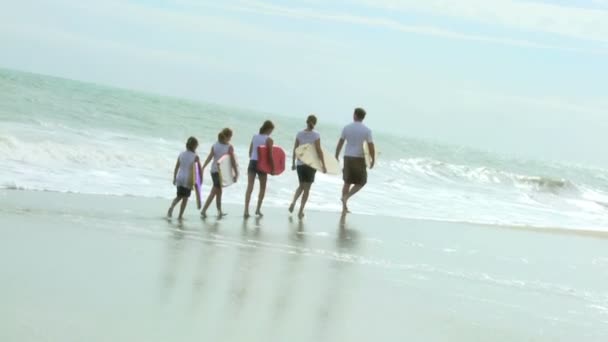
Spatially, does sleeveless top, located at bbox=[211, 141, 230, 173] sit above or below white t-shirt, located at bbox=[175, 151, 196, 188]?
above

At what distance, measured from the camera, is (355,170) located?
15.1m

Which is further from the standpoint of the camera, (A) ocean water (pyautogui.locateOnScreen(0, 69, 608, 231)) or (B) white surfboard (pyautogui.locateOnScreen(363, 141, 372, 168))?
(A) ocean water (pyautogui.locateOnScreen(0, 69, 608, 231))

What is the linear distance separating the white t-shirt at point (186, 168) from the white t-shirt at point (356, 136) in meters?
2.94

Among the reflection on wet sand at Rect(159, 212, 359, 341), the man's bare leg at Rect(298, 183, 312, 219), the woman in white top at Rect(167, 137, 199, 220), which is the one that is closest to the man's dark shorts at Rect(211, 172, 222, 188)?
the woman in white top at Rect(167, 137, 199, 220)

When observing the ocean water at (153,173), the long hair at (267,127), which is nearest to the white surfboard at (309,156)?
the long hair at (267,127)

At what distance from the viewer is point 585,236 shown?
17875 millimetres

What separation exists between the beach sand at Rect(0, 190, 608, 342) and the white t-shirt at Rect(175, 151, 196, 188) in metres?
0.51

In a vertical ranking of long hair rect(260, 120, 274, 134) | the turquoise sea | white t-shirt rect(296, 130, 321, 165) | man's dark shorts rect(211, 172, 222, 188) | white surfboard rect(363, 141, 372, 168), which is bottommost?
the turquoise sea

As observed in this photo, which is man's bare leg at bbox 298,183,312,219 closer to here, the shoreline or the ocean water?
the shoreline

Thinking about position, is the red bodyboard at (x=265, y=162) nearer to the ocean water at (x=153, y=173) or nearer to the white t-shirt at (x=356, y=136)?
the white t-shirt at (x=356, y=136)

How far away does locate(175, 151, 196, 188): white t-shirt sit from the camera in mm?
12969

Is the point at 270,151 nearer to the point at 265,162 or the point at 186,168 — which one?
the point at 265,162

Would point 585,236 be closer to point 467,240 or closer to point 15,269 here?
point 467,240

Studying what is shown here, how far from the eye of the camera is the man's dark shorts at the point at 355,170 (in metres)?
15.1
